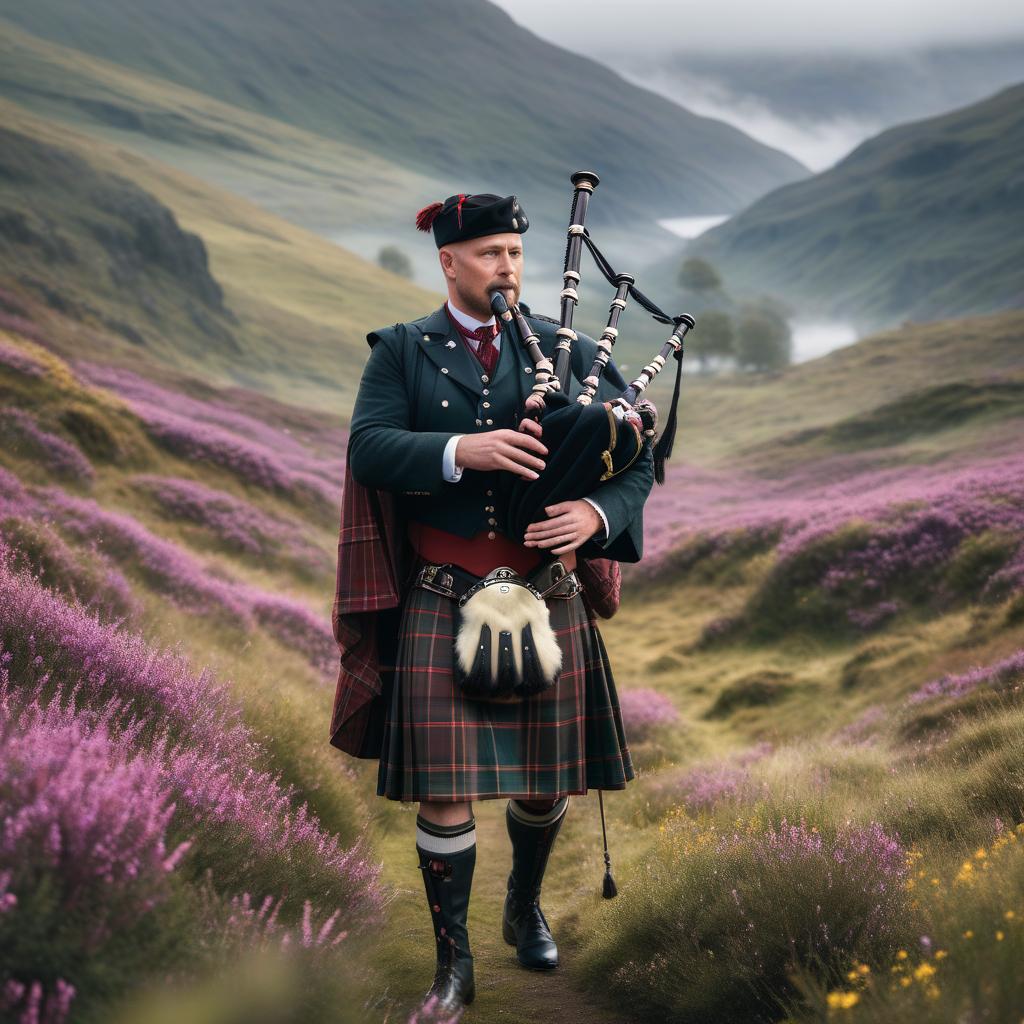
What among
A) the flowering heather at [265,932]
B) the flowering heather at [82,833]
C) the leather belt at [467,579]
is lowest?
the flowering heather at [265,932]

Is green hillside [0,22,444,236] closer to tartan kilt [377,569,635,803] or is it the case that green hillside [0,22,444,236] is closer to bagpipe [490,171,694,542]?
bagpipe [490,171,694,542]

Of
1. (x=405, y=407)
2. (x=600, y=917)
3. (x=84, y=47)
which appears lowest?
(x=600, y=917)

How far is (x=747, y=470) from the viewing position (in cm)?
2953

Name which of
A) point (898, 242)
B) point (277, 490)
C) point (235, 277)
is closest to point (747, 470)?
point (277, 490)

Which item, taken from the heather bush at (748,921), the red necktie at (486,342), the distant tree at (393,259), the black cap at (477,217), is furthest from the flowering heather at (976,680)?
the distant tree at (393,259)

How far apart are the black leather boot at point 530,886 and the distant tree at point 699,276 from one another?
12311 centimetres

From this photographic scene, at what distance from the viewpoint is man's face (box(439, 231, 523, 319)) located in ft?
14.2

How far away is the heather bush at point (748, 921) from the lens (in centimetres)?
348

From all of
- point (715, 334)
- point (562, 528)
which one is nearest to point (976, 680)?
point (562, 528)

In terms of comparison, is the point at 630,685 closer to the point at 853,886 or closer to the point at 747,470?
the point at 853,886

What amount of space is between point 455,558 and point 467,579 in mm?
105

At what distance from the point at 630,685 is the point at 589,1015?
7.90m

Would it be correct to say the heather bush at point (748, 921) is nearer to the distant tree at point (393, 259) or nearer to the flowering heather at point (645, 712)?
the flowering heather at point (645, 712)

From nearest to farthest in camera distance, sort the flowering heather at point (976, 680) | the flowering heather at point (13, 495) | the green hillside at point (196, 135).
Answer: the flowering heather at point (976, 680)
the flowering heather at point (13, 495)
the green hillside at point (196, 135)
